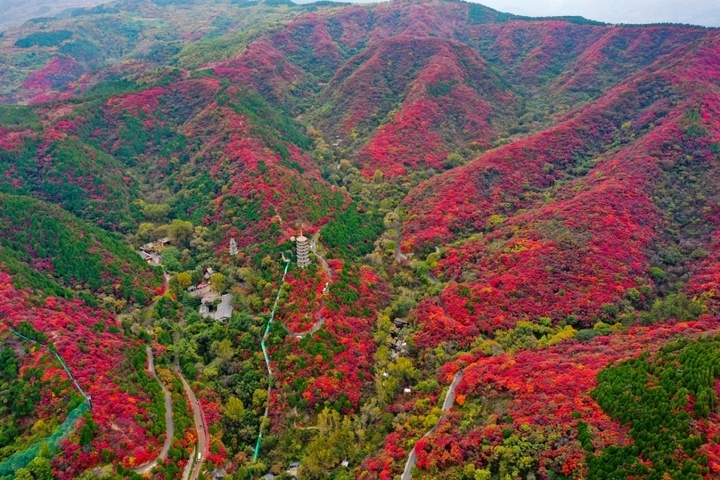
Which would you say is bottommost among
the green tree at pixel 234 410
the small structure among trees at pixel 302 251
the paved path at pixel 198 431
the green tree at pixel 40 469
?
the paved path at pixel 198 431

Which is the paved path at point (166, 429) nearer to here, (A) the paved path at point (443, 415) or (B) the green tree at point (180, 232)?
(A) the paved path at point (443, 415)

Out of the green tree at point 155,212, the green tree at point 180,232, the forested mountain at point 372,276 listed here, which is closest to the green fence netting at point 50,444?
the forested mountain at point 372,276

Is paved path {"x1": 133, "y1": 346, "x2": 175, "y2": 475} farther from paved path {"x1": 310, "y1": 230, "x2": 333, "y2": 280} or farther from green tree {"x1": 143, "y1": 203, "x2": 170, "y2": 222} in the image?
green tree {"x1": 143, "y1": 203, "x2": 170, "y2": 222}

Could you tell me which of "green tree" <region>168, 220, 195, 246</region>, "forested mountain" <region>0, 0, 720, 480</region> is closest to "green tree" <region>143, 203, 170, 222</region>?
"forested mountain" <region>0, 0, 720, 480</region>

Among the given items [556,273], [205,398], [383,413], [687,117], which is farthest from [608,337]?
[687,117]

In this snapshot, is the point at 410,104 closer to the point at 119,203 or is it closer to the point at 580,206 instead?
the point at 580,206

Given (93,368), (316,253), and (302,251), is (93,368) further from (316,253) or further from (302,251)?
(316,253)

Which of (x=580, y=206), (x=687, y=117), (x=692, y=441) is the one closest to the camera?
(x=692, y=441)

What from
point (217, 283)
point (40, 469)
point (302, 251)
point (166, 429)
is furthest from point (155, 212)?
point (40, 469)
